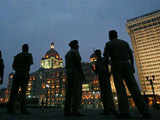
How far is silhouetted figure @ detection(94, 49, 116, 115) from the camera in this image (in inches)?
247

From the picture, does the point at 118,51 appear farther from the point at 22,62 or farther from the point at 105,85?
the point at 22,62

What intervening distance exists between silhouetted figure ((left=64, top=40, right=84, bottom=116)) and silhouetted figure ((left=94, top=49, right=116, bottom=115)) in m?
1.41

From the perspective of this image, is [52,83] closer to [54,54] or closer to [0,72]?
[54,54]

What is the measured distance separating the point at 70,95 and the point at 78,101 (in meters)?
0.41

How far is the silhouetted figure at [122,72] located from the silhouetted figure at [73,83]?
139 cm

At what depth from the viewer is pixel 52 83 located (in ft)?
406

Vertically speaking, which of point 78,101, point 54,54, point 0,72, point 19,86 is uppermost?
point 54,54

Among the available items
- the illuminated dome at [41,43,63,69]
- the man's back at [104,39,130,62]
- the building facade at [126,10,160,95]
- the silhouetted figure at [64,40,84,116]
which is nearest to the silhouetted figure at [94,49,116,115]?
the silhouetted figure at [64,40,84,116]

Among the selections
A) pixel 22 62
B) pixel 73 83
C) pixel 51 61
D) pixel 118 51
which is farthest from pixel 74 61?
pixel 51 61

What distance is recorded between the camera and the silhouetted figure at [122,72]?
14.0ft

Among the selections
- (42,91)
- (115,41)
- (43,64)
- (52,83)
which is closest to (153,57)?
(52,83)

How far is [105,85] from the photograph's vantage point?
668cm

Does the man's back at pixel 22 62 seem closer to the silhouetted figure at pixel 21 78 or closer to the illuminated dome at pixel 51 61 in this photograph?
the silhouetted figure at pixel 21 78

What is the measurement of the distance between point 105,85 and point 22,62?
173 inches
